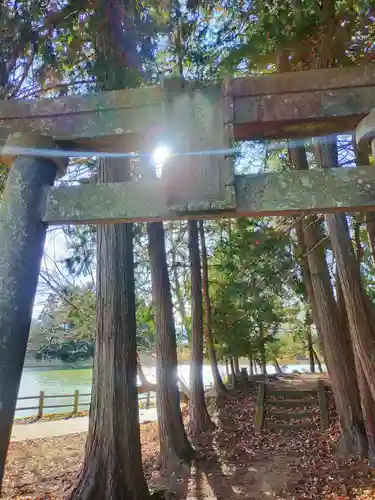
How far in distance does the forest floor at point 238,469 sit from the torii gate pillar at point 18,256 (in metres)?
4.53

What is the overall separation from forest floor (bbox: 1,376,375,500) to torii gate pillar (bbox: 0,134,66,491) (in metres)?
4.53

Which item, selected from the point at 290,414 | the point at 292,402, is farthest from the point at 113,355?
the point at 292,402

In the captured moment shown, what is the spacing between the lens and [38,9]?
439 centimetres

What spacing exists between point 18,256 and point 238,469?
20.9 ft

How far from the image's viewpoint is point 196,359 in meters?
10.4

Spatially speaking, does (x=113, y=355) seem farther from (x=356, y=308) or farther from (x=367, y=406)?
(x=367, y=406)

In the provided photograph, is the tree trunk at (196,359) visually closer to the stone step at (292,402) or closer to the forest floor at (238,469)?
the forest floor at (238,469)

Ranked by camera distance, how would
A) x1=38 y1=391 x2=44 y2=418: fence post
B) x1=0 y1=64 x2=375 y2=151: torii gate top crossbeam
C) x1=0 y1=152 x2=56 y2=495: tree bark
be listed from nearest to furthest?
1. x1=0 y1=152 x2=56 y2=495: tree bark
2. x1=0 y1=64 x2=375 y2=151: torii gate top crossbeam
3. x1=38 y1=391 x2=44 y2=418: fence post

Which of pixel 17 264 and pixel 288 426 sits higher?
pixel 17 264

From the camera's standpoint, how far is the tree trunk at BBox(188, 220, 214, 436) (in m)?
9.72

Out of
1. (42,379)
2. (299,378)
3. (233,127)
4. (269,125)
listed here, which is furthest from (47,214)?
(42,379)

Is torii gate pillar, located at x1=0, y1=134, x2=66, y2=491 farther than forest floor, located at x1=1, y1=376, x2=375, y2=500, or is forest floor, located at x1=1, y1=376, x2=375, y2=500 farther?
forest floor, located at x1=1, y1=376, x2=375, y2=500

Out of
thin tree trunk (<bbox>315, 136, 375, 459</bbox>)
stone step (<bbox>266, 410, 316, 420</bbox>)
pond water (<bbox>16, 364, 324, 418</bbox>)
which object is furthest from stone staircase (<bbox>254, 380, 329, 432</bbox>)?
pond water (<bbox>16, 364, 324, 418</bbox>)

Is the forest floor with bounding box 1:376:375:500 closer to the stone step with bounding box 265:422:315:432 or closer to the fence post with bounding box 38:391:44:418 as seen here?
the stone step with bounding box 265:422:315:432
